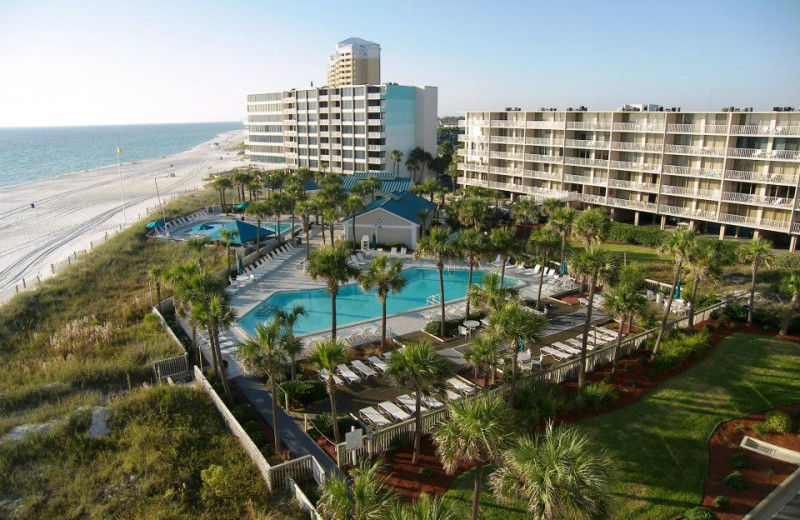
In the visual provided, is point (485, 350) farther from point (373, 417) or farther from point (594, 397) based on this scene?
point (594, 397)

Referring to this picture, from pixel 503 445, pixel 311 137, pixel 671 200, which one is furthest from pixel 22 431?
pixel 311 137

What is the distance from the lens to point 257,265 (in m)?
39.6

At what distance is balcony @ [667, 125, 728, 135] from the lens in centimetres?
4394

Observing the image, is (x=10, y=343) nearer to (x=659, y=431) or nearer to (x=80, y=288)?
(x=80, y=288)

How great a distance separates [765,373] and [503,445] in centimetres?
1695

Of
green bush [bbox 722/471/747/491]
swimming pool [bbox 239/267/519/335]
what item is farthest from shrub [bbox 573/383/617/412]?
swimming pool [bbox 239/267/519/335]

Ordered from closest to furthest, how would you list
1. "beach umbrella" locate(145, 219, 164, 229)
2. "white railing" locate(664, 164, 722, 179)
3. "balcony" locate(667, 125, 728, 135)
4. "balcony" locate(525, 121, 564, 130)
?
"balcony" locate(667, 125, 728, 135) → "white railing" locate(664, 164, 722, 179) → "beach umbrella" locate(145, 219, 164, 229) → "balcony" locate(525, 121, 564, 130)

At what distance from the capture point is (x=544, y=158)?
58000 millimetres

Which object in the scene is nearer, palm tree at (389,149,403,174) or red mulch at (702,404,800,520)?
red mulch at (702,404,800,520)

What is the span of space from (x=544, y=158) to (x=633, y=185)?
10600 millimetres

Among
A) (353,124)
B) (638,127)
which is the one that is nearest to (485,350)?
(638,127)

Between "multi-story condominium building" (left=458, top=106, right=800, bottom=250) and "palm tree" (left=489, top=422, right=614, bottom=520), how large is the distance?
132ft

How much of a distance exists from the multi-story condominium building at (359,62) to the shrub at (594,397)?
97061mm

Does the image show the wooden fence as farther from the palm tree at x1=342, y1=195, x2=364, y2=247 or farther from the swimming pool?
the palm tree at x1=342, y1=195, x2=364, y2=247
